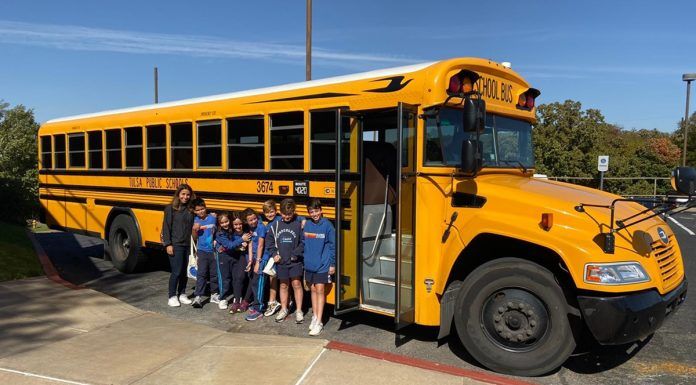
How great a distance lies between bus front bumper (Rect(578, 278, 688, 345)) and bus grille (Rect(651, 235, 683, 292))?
0.20 meters

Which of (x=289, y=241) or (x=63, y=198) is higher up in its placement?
(x=63, y=198)

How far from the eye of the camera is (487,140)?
4723mm

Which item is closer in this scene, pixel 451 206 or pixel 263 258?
pixel 451 206

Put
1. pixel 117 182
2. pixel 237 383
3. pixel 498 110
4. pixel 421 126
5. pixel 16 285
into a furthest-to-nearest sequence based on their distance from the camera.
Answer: pixel 117 182 → pixel 16 285 → pixel 498 110 → pixel 421 126 → pixel 237 383

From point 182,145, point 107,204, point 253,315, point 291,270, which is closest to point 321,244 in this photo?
point 291,270

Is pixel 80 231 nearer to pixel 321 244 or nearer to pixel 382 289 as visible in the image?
pixel 321 244

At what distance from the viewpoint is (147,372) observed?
12.9 ft

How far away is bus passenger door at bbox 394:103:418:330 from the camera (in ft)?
14.0

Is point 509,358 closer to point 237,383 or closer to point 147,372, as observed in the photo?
point 237,383

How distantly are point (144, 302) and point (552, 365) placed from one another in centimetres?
468

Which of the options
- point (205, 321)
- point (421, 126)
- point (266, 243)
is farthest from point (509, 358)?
point (205, 321)

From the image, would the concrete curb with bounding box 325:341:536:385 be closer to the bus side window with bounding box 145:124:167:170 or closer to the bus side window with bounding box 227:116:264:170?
the bus side window with bounding box 227:116:264:170

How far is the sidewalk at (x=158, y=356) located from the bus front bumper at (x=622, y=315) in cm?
70

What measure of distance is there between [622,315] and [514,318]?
0.74m
